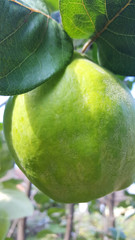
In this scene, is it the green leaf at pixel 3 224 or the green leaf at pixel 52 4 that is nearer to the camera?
the green leaf at pixel 3 224

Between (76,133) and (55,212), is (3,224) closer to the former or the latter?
(76,133)

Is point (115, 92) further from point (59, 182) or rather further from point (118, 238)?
point (118, 238)

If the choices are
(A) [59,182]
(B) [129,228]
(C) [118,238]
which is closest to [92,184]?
(A) [59,182]

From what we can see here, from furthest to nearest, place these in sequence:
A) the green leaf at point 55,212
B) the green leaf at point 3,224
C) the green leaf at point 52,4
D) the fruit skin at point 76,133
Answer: the green leaf at point 55,212
the green leaf at point 52,4
the green leaf at point 3,224
the fruit skin at point 76,133

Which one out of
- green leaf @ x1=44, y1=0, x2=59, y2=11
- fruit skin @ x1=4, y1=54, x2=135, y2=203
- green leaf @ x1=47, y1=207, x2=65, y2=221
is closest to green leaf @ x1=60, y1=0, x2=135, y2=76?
fruit skin @ x1=4, y1=54, x2=135, y2=203

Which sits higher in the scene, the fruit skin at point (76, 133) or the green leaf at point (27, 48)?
the green leaf at point (27, 48)

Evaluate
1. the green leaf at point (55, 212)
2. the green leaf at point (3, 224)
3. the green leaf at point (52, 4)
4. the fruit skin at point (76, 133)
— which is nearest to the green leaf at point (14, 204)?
the green leaf at point (3, 224)

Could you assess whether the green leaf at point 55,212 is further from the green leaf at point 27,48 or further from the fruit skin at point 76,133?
the green leaf at point 27,48

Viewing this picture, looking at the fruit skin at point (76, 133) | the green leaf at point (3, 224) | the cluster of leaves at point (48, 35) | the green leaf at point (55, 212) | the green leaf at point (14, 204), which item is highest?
the cluster of leaves at point (48, 35)
